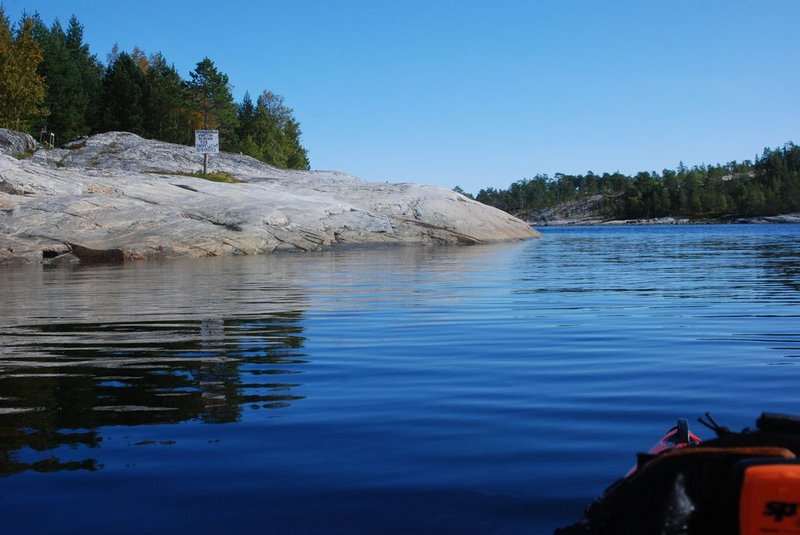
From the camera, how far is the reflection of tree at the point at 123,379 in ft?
14.8

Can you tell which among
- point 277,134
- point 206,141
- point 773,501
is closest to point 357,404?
point 773,501

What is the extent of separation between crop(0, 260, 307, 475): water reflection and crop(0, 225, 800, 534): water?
28 mm

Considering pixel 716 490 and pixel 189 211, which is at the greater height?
pixel 189 211

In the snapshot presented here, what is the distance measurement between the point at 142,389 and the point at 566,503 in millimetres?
3691

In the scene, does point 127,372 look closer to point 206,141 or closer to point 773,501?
point 773,501

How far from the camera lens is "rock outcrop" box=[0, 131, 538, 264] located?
29359 millimetres

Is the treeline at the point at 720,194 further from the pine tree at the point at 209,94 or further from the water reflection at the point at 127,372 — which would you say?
the water reflection at the point at 127,372

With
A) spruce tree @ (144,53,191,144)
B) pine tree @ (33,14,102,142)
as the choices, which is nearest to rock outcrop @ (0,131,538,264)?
pine tree @ (33,14,102,142)

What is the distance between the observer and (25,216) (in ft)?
96.2

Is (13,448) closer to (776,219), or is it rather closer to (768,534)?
(768,534)

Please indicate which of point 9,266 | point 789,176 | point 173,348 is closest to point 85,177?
point 9,266

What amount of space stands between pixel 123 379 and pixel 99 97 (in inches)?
2791

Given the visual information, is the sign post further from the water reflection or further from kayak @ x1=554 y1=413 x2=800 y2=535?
kayak @ x1=554 y1=413 x2=800 y2=535

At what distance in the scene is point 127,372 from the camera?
6.61m
